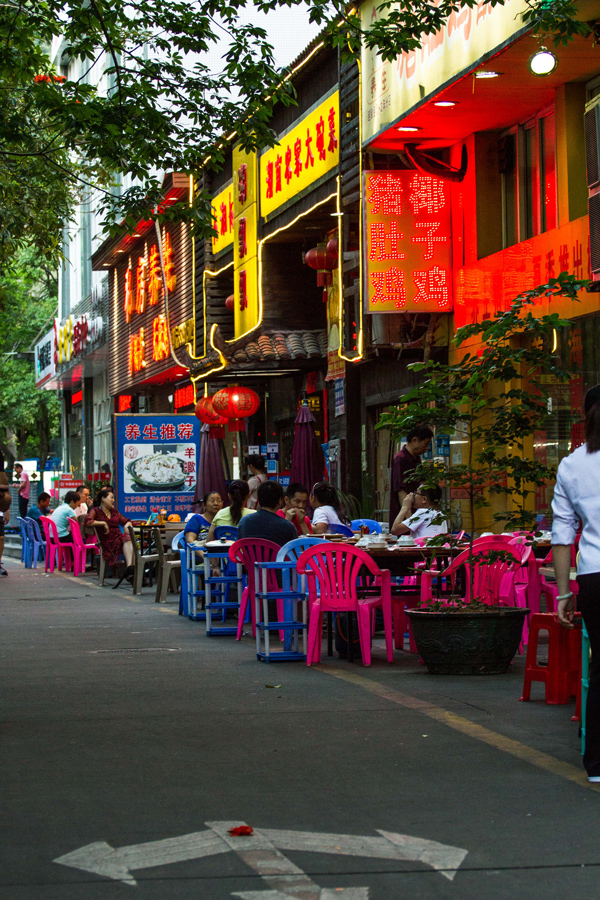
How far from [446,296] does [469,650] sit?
26.2 feet

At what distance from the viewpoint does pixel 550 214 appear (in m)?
14.1

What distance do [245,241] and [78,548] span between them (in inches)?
252

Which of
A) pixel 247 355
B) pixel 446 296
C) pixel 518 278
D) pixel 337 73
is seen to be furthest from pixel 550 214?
pixel 247 355

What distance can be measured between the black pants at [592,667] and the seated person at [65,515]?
17.7m

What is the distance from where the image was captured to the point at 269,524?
1117 cm

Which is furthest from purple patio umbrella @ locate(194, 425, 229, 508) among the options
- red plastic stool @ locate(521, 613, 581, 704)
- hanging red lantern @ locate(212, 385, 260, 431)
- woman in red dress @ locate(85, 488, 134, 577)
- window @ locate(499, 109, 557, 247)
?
red plastic stool @ locate(521, 613, 581, 704)

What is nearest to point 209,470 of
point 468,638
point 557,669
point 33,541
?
point 33,541

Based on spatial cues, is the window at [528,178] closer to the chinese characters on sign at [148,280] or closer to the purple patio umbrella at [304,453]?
the purple patio umbrella at [304,453]

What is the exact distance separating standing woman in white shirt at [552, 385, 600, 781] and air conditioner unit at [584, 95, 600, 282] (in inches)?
244

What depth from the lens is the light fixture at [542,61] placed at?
1217 cm

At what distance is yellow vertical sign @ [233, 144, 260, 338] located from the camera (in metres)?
23.0

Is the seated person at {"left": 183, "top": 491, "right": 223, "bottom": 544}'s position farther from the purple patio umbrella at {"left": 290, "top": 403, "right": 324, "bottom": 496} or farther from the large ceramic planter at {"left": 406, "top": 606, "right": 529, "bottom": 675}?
the large ceramic planter at {"left": 406, "top": 606, "right": 529, "bottom": 675}

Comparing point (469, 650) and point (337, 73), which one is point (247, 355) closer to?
point (337, 73)

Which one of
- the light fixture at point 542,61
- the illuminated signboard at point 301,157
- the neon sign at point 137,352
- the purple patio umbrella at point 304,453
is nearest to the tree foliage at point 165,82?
the light fixture at point 542,61
